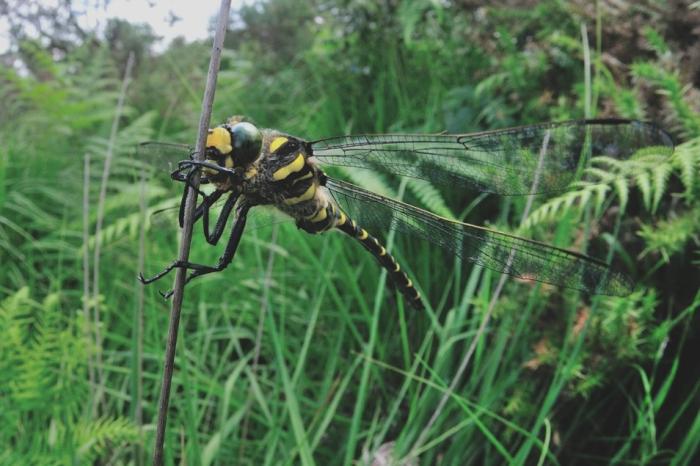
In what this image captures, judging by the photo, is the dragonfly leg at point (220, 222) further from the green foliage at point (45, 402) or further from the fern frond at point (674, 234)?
the fern frond at point (674, 234)

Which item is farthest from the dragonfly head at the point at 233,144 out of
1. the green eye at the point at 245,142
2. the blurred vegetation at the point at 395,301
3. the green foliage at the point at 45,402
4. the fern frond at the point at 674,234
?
the fern frond at the point at 674,234

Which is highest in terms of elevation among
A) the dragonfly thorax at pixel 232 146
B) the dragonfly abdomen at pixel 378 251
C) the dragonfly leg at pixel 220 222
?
the dragonfly thorax at pixel 232 146

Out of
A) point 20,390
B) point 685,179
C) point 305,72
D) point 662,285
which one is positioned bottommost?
point 20,390

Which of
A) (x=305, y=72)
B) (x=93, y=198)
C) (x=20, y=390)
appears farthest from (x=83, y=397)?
(x=305, y=72)

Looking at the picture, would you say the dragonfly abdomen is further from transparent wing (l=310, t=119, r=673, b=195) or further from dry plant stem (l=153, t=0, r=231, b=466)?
dry plant stem (l=153, t=0, r=231, b=466)

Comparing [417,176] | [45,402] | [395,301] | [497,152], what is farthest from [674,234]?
[45,402]

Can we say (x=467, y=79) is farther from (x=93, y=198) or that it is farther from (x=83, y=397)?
(x=83, y=397)
